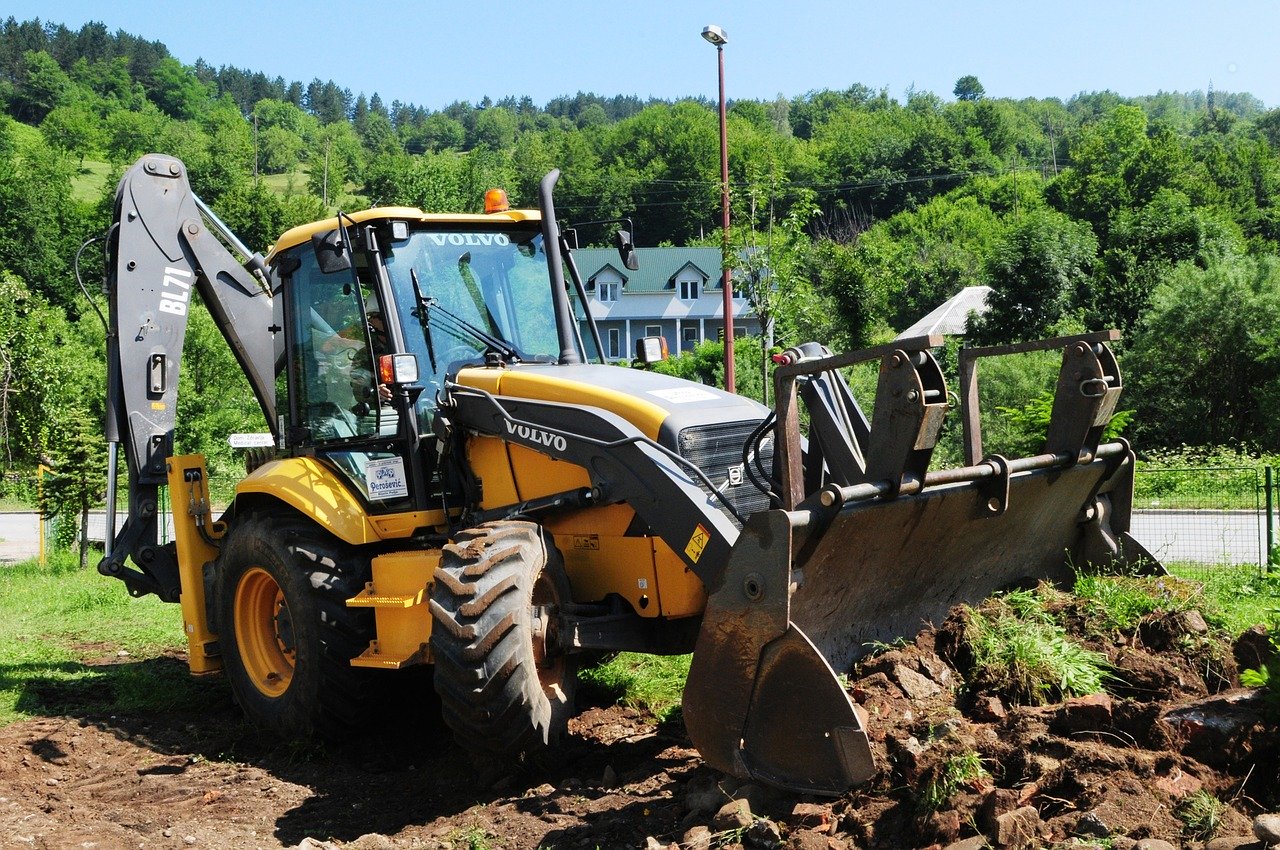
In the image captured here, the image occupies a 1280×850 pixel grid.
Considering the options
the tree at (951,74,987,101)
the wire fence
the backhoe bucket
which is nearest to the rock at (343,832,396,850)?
the backhoe bucket

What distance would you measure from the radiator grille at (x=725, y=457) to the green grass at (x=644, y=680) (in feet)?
4.83

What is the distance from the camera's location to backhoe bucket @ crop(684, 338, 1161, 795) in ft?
15.4

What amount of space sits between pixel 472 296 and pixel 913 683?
3.26 metres

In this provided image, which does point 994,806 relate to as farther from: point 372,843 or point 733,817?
point 372,843

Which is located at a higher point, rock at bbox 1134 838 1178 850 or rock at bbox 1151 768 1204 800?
rock at bbox 1151 768 1204 800

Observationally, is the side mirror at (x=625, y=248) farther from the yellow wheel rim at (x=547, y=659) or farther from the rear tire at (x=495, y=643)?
the yellow wheel rim at (x=547, y=659)

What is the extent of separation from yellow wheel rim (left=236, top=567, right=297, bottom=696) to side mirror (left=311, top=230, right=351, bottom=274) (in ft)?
6.51

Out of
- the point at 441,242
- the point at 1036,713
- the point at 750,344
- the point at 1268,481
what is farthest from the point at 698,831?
the point at 750,344

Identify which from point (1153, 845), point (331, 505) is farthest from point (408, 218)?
point (1153, 845)

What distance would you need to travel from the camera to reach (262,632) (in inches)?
295

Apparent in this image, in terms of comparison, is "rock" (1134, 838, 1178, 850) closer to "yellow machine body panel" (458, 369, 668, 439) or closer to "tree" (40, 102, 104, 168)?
"yellow machine body panel" (458, 369, 668, 439)

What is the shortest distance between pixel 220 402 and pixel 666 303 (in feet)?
146

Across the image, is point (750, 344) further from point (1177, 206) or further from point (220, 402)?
point (1177, 206)

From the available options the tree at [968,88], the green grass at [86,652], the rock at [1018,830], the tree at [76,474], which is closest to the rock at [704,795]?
the rock at [1018,830]
